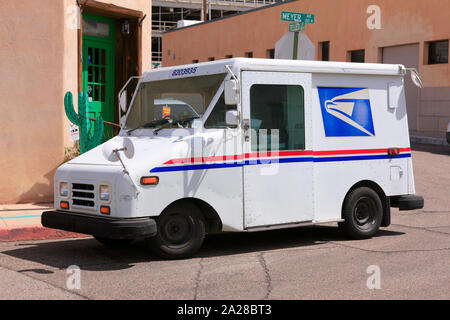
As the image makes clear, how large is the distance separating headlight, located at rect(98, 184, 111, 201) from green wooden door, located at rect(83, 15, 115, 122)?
19.8 feet

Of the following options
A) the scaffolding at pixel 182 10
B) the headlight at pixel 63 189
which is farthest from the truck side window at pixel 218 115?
the scaffolding at pixel 182 10

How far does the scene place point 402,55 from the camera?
2989 cm

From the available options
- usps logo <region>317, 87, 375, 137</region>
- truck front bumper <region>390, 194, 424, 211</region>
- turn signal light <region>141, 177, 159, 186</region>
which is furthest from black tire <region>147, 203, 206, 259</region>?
truck front bumper <region>390, 194, 424, 211</region>

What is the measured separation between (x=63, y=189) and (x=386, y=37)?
977 inches

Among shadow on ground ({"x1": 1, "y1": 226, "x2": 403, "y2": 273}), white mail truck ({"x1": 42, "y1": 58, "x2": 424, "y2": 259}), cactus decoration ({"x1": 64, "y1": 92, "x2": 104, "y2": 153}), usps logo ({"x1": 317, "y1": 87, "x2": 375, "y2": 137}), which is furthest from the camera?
cactus decoration ({"x1": 64, "y1": 92, "x2": 104, "y2": 153})

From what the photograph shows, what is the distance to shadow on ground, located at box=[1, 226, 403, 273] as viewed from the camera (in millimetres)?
7730

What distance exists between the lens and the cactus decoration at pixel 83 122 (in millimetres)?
10992

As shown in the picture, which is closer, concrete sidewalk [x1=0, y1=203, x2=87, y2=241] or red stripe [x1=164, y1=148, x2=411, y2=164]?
red stripe [x1=164, y1=148, x2=411, y2=164]

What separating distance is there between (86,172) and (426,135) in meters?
21.4

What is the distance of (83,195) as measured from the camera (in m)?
7.75

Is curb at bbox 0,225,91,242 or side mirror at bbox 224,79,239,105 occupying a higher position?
side mirror at bbox 224,79,239,105

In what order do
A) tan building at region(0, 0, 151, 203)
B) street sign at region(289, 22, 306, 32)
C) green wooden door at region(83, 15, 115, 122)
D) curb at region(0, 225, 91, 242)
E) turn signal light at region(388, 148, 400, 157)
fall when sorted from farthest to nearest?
green wooden door at region(83, 15, 115, 122)
street sign at region(289, 22, 306, 32)
tan building at region(0, 0, 151, 203)
turn signal light at region(388, 148, 400, 157)
curb at region(0, 225, 91, 242)

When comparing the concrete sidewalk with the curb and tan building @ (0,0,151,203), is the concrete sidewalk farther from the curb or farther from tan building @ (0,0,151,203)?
tan building @ (0,0,151,203)
